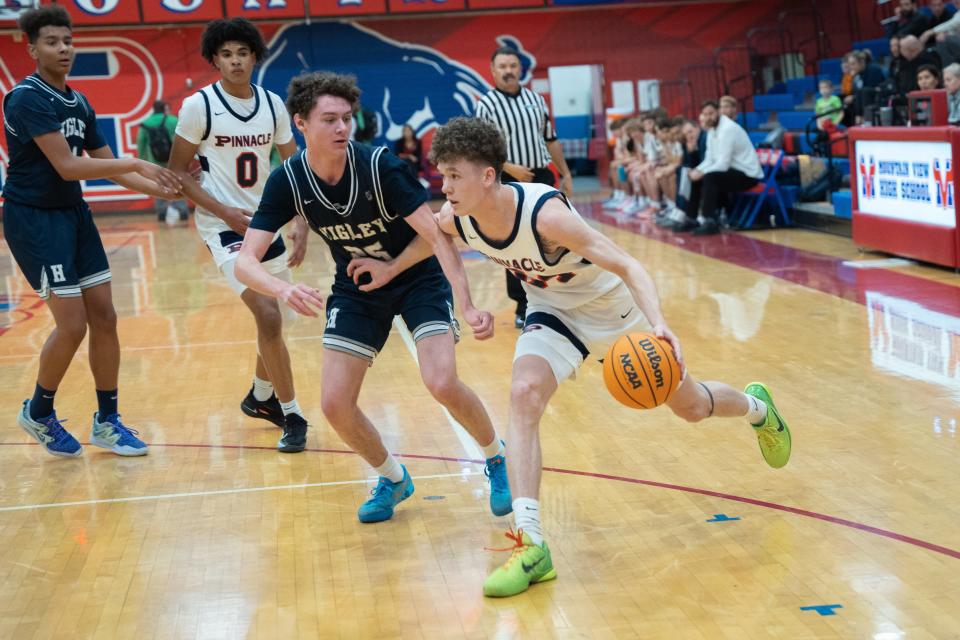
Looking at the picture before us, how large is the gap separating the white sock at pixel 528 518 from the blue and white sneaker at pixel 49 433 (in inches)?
112

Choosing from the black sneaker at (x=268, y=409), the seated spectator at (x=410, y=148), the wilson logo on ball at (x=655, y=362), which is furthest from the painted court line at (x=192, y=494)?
the seated spectator at (x=410, y=148)

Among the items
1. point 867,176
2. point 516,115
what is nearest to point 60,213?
point 516,115

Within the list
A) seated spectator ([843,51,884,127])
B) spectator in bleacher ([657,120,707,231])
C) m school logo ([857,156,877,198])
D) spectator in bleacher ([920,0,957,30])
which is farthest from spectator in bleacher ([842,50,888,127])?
m school logo ([857,156,877,198])

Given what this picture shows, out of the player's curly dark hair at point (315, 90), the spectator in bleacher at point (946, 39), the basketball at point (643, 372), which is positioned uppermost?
the spectator in bleacher at point (946, 39)

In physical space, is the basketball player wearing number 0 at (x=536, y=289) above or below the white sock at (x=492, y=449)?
above

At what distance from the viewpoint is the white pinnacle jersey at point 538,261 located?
387 cm

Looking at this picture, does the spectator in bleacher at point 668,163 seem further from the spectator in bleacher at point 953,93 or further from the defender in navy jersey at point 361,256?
the defender in navy jersey at point 361,256

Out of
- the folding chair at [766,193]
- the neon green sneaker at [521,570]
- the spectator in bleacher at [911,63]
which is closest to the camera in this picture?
the neon green sneaker at [521,570]

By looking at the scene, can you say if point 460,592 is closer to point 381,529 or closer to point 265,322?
point 381,529

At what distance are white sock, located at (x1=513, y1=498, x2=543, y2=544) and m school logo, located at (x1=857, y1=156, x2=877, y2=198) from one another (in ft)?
26.1

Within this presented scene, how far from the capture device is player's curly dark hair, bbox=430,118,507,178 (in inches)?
148

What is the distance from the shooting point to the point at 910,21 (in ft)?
48.4

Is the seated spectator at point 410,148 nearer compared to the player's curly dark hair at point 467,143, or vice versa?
the player's curly dark hair at point 467,143

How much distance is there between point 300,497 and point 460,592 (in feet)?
4.44
